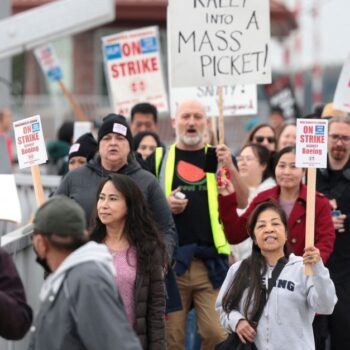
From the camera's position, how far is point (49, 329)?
6402 mm

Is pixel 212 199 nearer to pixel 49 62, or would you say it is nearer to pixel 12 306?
pixel 12 306

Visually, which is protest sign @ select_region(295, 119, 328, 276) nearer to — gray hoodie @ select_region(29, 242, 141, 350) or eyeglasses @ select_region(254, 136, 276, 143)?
gray hoodie @ select_region(29, 242, 141, 350)

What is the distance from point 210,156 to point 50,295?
3736 mm

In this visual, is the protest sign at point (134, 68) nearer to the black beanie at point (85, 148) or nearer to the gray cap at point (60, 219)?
the black beanie at point (85, 148)

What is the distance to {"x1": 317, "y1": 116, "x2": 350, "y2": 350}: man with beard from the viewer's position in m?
10.1

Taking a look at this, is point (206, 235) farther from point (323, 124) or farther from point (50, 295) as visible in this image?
point (50, 295)

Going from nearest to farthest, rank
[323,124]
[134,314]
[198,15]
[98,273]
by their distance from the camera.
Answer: [98,273] < [134,314] < [323,124] < [198,15]

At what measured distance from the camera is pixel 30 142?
9273mm

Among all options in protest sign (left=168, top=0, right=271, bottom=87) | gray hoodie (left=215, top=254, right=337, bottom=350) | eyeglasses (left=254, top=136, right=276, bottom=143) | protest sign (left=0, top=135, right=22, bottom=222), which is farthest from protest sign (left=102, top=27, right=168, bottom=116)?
protest sign (left=0, top=135, right=22, bottom=222)

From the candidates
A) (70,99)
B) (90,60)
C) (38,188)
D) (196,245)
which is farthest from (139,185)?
(90,60)

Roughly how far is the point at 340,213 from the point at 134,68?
16.7 ft

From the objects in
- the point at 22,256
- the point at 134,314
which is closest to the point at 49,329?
the point at 134,314

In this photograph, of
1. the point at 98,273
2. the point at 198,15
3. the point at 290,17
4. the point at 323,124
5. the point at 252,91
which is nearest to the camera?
the point at 98,273

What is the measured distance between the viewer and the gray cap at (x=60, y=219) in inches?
249
